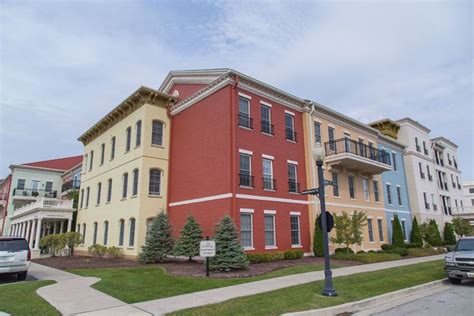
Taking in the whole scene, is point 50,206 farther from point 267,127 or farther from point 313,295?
point 313,295

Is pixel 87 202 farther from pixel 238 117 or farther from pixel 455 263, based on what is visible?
pixel 455 263

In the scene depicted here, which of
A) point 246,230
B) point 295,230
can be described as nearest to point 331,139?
point 295,230

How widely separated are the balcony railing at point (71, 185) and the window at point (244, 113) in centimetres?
2790

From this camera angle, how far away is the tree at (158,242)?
18.6 metres

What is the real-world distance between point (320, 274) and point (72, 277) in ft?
34.4

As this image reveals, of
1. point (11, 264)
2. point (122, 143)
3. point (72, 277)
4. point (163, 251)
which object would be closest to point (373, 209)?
point (163, 251)

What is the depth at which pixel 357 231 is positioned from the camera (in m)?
19.8

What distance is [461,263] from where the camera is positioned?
39.2ft

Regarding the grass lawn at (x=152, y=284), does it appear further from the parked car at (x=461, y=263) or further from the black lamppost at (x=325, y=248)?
Result: the parked car at (x=461, y=263)

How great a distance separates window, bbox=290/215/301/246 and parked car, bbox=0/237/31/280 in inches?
566

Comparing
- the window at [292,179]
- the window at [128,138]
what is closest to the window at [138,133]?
the window at [128,138]

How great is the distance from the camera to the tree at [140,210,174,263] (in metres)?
18.6

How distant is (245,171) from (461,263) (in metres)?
11.1

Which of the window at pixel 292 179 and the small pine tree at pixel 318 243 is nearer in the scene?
the small pine tree at pixel 318 243
